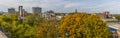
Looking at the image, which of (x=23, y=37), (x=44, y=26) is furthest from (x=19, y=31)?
(x=44, y=26)

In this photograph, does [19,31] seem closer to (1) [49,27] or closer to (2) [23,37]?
(2) [23,37]

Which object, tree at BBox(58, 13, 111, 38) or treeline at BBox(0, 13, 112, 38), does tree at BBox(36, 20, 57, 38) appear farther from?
tree at BBox(58, 13, 111, 38)

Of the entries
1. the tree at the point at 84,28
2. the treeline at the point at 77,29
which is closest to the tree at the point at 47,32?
the treeline at the point at 77,29

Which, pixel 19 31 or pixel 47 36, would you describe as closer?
pixel 47 36

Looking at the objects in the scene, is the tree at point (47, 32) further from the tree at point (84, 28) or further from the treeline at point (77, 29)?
the tree at point (84, 28)

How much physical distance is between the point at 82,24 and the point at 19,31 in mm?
17299

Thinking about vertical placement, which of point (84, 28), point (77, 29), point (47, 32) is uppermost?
point (84, 28)

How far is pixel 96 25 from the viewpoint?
44844mm

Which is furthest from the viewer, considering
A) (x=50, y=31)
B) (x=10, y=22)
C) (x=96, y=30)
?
(x=10, y=22)

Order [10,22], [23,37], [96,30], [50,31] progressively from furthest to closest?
[10,22] → [23,37] → [50,31] → [96,30]

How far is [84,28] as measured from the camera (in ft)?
150

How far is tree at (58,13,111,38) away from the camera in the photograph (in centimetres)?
4444

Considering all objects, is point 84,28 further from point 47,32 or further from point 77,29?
point 47,32

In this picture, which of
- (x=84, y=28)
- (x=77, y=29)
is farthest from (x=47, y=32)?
(x=84, y=28)
